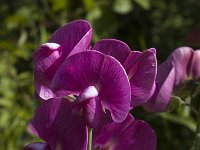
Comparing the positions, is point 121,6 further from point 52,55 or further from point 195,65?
point 52,55

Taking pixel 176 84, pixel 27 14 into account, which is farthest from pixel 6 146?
pixel 176 84

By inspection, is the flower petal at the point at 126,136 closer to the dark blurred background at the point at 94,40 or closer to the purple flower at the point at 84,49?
the purple flower at the point at 84,49

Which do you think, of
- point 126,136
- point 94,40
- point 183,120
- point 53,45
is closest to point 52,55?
point 53,45

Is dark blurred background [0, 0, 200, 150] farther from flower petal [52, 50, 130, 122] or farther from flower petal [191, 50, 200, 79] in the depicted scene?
flower petal [52, 50, 130, 122]

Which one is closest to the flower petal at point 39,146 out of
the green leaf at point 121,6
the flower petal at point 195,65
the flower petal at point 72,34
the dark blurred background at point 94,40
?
the flower petal at point 72,34

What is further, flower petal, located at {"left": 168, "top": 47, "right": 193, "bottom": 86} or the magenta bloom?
flower petal, located at {"left": 168, "top": 47, "right": 193, "bottom": 86}

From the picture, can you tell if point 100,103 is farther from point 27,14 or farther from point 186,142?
point 27,14

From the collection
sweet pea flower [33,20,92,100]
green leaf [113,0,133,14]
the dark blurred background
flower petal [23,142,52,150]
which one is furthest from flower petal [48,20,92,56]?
green leaf [113,0,133,14]
